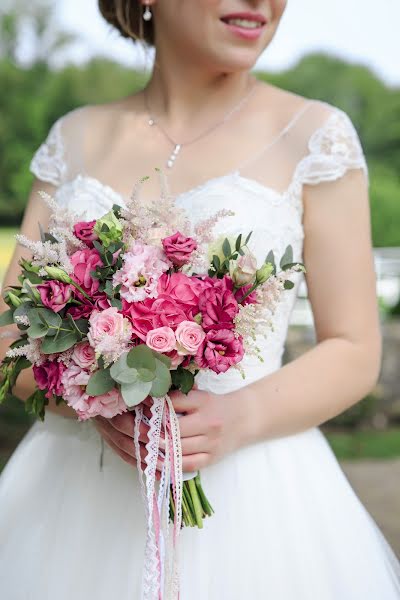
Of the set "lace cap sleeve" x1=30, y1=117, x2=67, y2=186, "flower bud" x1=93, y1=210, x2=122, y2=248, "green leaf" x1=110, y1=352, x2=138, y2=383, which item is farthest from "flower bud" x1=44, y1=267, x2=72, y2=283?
"lace cap sleeve" x1=30, y1=117, x2=67, y2=186

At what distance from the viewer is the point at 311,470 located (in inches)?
91.5

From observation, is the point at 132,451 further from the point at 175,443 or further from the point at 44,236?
the point at 44,236

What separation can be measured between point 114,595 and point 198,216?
1.01 metres

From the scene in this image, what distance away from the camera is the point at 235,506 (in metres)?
2.21

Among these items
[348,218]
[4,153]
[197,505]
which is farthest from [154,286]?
[4,153]

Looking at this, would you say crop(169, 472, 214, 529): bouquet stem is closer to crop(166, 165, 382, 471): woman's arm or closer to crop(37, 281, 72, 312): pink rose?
crop(166, 165, 382, 471): woman's arm

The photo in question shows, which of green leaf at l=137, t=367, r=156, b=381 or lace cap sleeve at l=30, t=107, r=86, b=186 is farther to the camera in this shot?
lace cap sleeve at l=30, t=107, r=86, b=186

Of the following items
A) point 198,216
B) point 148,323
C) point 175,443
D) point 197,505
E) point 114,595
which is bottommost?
point 114,595

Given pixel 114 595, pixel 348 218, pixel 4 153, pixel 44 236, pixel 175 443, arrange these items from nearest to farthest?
pixel 175 443 < pixel 44 236 < pixel 114 595 < pixel 348 218 < pixel 4 153

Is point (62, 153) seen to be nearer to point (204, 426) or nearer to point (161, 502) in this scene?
Answer: point (204, 426)

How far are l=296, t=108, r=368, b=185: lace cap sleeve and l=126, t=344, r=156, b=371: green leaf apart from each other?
89 centimetres

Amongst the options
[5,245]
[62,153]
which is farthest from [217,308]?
[5,245]

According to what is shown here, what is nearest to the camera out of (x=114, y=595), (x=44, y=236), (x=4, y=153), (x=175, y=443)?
(x=175, y=443)

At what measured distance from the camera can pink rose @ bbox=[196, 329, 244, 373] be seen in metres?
1.71
